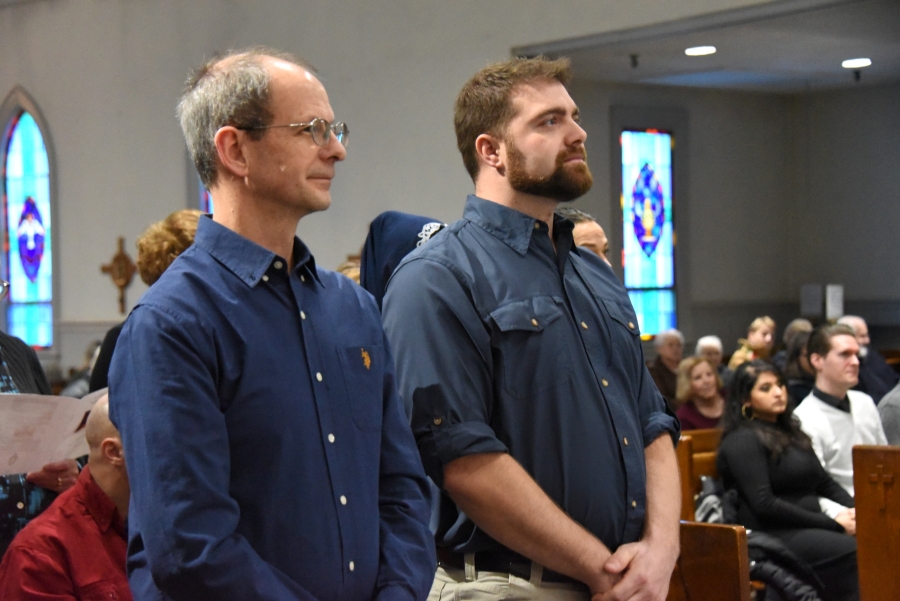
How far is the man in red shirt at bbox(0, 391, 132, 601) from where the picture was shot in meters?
2.08

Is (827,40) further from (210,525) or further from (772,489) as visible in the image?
(210,525)

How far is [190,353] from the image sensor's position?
1.48 meters

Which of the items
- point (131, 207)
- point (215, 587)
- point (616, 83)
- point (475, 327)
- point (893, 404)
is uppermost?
point (616, 83)

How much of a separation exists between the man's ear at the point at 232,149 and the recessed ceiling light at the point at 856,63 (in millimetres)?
9451

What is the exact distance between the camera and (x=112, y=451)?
88.9 inches

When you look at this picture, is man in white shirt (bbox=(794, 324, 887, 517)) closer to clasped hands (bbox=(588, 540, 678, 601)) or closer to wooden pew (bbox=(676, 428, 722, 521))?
wooden pew (bbox=(676, 428, 722, 521))

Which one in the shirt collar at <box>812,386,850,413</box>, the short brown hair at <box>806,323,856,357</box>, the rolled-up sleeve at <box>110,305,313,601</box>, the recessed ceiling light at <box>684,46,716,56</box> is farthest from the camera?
the recessed ceiling light at <box>684,46,716,56</box>

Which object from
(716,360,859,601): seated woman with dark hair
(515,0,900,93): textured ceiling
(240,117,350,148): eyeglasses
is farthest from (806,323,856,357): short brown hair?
(240,117,350,148): eyeglasses

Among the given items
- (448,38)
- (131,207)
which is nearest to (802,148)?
(448,38)

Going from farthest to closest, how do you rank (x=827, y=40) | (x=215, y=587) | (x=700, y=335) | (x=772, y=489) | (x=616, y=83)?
(x=700, y=335) < (x=616, y=83) < (x=827, y=40) < (x=772, y=489) < (x=215, y=587)

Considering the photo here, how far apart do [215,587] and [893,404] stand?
12.7 ft

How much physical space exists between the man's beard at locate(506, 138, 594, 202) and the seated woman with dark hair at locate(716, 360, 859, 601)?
8.55 feet

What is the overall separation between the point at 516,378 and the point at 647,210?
28.6 feet

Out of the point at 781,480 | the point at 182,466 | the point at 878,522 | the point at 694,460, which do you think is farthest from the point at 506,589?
the point at 694,460
